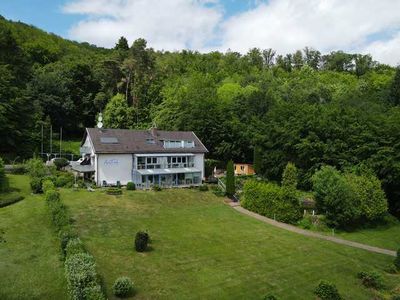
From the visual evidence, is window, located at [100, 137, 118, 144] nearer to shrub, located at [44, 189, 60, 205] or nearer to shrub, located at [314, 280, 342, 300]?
shrub, located at [44, 189, 60, 205]

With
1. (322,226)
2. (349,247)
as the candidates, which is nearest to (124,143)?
(322,226)

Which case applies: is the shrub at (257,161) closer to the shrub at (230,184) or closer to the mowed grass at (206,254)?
the shrub at (230,184)

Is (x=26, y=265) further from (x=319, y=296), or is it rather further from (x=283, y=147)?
(x=283, y=147)

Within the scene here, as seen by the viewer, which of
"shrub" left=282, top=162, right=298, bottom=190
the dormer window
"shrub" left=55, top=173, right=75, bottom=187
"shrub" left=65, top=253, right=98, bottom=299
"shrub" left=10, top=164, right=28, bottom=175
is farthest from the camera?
the dormer window

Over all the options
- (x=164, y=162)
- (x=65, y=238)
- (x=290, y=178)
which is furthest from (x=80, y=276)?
(x=164, y=162)

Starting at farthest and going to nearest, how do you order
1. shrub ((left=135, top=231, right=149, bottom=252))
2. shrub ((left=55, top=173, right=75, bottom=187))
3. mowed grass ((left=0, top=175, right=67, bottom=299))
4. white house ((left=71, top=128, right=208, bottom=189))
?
white house ((left=71, top=128, right=208, bottom=189)), shrub ((left=55, top=173, right=75, bottom=187)), shrub ((left=135, top=231, right=149, bottom=252)), mowed grass ((left=0, top=175, right=67, bottom=299))

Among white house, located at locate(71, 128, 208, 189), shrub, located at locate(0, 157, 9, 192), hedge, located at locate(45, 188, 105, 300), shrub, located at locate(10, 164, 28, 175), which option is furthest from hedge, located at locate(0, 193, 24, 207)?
shrub, located at locate(10, 164, 28, 175)
